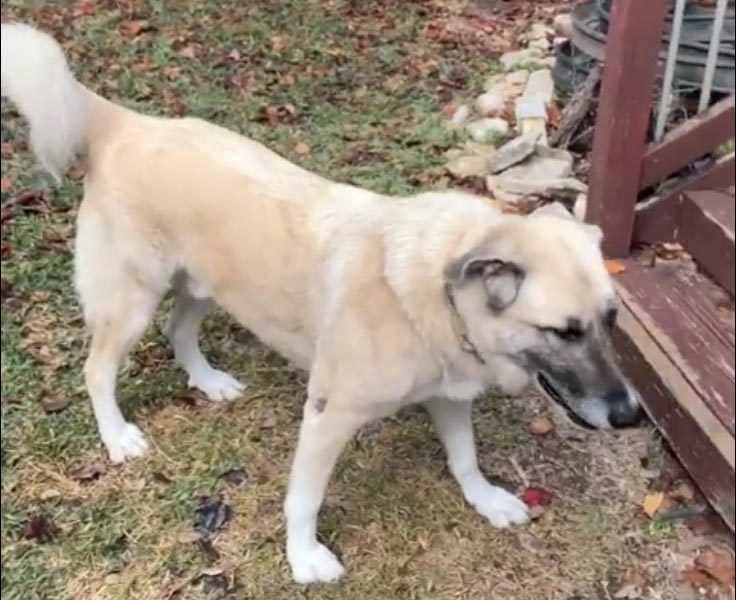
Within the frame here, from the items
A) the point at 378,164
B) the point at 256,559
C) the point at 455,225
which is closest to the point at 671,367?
the point at 455,225

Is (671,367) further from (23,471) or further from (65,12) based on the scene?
(65,12)

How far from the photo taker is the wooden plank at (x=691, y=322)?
9.12 ft

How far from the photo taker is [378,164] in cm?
522

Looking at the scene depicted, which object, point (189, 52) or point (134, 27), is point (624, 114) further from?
point (134, 27)

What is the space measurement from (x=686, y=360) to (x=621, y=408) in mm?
449

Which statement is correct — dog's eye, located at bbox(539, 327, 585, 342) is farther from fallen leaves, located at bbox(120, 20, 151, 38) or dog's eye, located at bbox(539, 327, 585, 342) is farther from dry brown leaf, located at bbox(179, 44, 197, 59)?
fallen leaves, located at bbox(120, 20, 151, 38)

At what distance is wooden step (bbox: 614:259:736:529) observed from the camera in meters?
2.83

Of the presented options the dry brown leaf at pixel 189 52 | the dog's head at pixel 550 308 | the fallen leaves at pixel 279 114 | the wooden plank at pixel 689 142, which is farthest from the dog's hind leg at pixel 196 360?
the dry brown leaf at pixel 189 52

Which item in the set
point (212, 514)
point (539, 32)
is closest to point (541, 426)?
point (212, 514)

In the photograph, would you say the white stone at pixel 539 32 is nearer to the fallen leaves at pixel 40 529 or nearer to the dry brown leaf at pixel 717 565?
the dry brown leaf at pixel 717 565

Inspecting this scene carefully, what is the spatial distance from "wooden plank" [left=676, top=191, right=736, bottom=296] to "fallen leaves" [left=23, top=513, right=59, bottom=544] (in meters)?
2.00

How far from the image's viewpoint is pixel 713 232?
8.28 ft

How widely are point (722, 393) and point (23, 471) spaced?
212 cm

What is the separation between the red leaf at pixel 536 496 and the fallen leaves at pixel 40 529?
143 centimetres
